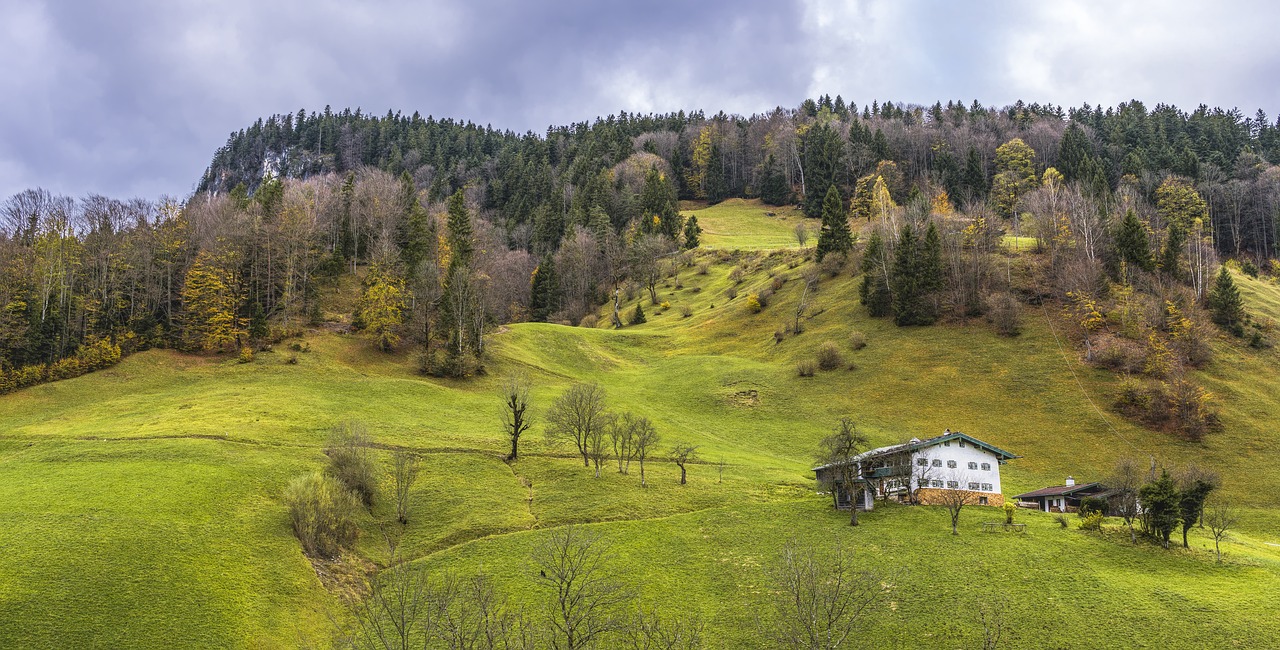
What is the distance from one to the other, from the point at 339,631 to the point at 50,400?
156ft

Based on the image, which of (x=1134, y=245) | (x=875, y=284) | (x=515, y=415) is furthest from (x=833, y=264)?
(x=515, y=415)

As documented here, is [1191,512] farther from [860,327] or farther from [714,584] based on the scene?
[860,327]

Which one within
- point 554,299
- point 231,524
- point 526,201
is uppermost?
point 526,201

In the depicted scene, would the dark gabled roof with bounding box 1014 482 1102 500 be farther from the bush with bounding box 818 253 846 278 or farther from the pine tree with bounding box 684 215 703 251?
the pine tree with bounding box 684 215 703 251

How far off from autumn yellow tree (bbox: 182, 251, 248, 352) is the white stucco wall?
70253 mm

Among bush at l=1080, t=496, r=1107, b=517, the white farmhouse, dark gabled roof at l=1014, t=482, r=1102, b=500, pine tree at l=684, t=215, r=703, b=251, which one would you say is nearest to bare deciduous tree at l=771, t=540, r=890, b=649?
the white farmhouse

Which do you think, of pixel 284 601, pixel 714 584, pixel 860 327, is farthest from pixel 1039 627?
pixel 860 327

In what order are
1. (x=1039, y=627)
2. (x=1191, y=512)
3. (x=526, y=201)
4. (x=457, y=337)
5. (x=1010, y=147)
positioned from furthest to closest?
(x=526, y=201)
(x=1010, y=147)
(x=457, y=337)
(x=1191, y=512)
(x=1039, y=627)

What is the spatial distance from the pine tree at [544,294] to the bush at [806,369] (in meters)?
55.2

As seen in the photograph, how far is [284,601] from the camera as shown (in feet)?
118

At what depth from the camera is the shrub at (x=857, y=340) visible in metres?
91.0

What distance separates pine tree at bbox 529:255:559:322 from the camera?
426ft

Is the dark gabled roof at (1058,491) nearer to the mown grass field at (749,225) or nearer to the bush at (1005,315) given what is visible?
the bush at (1005,315)

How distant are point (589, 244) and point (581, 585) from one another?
11581 cm
